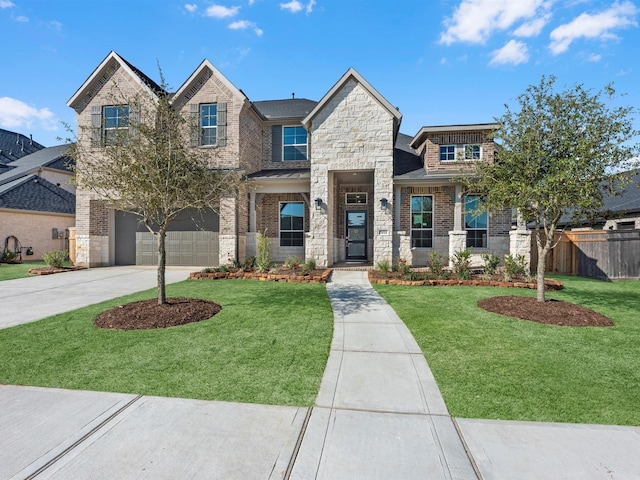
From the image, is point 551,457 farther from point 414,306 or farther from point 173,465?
point 414,306

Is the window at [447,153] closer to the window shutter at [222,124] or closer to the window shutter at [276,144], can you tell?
the window shutter at [276,144]

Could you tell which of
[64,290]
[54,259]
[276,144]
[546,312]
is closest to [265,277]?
[64,290]

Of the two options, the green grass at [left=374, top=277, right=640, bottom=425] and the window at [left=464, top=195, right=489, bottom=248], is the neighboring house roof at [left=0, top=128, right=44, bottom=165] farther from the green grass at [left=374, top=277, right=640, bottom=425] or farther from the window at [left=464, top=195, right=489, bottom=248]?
the green grass at [left=374, top=277, right=640, bottom=425]

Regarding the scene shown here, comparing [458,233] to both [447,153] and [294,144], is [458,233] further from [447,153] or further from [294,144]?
[294,144]

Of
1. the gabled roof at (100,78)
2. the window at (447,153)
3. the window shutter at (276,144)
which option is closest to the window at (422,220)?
the window at (447,153)

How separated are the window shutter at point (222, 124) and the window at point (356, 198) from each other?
608 centimetres

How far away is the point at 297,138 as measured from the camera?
15367 millimetres

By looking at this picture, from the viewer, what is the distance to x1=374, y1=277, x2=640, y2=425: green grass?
2961 millimetres

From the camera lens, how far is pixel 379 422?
2.76 m

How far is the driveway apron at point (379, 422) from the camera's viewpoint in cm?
222

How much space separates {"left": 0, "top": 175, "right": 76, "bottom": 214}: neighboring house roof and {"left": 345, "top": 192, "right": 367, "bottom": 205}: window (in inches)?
704

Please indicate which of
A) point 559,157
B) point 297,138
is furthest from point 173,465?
point 297,138

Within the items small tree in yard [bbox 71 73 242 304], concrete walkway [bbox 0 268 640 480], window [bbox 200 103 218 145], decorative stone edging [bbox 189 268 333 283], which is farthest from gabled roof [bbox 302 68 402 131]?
concrete walkway [bbox 0 268 640 480]

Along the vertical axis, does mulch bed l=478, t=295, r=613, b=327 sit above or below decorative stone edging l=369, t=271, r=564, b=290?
below
